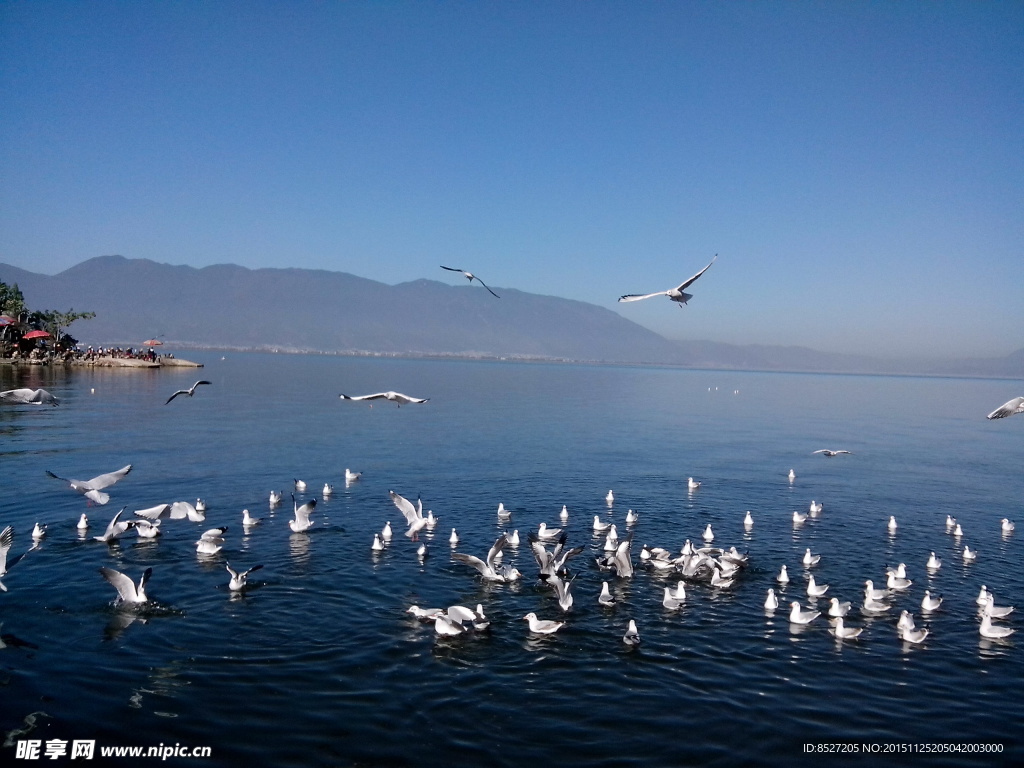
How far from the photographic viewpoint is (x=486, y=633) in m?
14.3

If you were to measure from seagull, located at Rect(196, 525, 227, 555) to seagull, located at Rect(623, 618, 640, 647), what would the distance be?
10.9 m

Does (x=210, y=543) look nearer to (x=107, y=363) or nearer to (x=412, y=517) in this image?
(x=412, y=517)

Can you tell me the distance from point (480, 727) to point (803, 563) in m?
11.7

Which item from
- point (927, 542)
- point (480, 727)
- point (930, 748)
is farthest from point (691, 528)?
point (480, 727)

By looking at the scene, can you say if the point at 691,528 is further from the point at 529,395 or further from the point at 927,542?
the point at 529,395

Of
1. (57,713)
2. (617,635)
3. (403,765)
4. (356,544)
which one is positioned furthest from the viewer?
(356,544)

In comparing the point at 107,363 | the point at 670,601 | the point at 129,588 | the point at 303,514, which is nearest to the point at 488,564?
the point at 670,601

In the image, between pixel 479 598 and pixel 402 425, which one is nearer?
pixel 479 598

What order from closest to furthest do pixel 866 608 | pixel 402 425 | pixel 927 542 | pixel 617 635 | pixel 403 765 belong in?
pixel 403 765
pixel 617 635
pixel 866 608
pixel 927 542
pixel 402 425

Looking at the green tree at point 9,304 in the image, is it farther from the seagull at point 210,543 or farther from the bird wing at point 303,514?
the seagull at point 210,543

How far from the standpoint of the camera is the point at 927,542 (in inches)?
884

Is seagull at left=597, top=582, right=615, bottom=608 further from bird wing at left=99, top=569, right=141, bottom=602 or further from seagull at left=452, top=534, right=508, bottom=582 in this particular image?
bird wing at left=99, top=569, right=141, bottom=602

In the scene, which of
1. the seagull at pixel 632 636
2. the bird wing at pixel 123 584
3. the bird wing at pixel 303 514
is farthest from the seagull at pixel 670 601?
the bird wing at pixel 123 584

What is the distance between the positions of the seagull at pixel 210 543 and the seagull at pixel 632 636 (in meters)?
10.9
